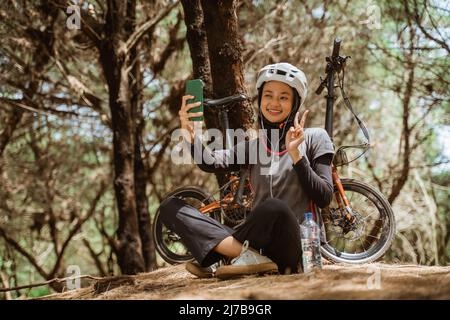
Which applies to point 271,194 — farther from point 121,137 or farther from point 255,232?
point 121,137

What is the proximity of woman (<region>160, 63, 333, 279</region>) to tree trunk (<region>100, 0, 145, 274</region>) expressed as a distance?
3249 mm

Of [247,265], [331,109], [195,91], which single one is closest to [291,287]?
[247,265]

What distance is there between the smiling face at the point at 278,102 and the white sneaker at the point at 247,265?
0.93 metres

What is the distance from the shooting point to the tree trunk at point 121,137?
21.8 feet

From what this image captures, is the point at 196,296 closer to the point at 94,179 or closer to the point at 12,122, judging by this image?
the point at 12,122

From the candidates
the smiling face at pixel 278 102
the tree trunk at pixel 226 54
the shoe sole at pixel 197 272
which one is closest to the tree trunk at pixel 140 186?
the tree trunk at pixel 226 54

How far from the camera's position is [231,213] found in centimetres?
450

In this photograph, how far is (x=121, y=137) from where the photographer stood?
701cm

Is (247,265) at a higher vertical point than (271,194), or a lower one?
lower

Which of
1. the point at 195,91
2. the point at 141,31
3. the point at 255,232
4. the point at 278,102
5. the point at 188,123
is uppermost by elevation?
the point at 141,31

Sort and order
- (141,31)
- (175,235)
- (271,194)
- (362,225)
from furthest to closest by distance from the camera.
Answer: (141,31) < (175,235) < (362,225) < (271,194)

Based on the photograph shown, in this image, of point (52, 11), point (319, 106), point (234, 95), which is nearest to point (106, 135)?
point (52, 11)

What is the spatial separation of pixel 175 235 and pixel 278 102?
1.65 metres

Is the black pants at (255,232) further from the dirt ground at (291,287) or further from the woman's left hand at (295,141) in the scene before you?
the woman's left hand at (295,141)
